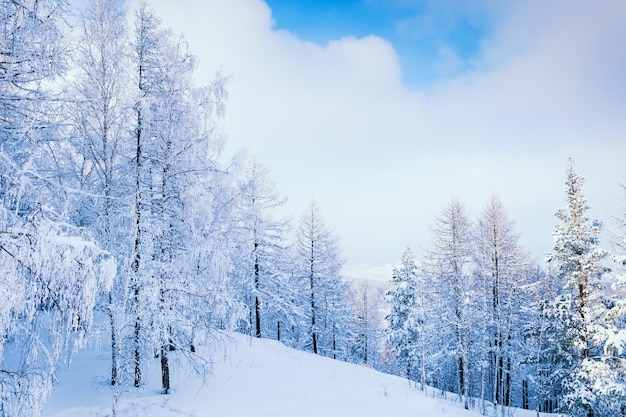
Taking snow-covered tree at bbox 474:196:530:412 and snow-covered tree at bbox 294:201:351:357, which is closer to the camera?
snow-covered tree at bbox 474:196:530:412

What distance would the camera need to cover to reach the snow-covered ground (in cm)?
895

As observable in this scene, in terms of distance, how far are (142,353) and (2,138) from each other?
6664 millimetres

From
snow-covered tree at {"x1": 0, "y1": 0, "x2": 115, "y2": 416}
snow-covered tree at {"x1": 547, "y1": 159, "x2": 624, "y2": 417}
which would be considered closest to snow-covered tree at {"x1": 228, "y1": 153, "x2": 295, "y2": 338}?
snow-covered tree at {"x1": 547, "y1": 159, "x2": 624, "y2": 417}

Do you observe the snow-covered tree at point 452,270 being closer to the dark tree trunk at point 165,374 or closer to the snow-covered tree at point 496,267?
the snow-covered tree at point 496,267

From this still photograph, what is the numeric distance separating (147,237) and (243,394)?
6.13m

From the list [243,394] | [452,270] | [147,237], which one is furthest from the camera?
[452,270]

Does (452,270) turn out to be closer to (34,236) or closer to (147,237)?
(147,237)

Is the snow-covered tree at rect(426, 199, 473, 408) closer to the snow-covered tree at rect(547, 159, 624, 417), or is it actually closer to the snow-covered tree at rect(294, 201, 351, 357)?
the snow-covered tree at rect(547, 159, 624, 417)

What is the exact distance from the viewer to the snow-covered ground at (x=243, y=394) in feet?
29.4

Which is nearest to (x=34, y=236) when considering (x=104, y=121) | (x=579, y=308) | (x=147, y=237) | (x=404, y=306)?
(x=147, y=237)

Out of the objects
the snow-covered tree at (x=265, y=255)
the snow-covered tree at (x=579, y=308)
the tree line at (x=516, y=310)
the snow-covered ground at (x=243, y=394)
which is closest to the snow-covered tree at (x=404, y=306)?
the tree line at (x=516, y=310)

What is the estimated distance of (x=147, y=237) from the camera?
29.5 feet

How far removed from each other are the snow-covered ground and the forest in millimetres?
600

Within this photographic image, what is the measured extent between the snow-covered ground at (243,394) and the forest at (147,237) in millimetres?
600
